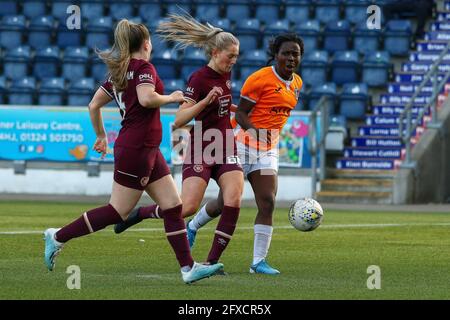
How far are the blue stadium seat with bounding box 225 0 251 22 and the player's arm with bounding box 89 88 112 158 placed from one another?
21540mm

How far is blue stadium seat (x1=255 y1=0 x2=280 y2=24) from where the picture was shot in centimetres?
3192

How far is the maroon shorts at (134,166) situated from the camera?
1014 cm

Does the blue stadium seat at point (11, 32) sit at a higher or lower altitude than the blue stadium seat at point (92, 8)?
lower

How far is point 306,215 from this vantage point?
12.7m

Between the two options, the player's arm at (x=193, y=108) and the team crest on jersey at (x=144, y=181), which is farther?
the player's arm at (x=193, y=108)

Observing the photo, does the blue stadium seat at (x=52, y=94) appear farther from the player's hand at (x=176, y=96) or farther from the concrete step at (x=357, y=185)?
the player's hand at (x=176, y=96)

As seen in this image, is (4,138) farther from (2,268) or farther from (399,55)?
(2,268)

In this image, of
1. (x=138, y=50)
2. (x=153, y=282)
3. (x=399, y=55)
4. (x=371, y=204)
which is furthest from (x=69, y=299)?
(x=399, y=55)

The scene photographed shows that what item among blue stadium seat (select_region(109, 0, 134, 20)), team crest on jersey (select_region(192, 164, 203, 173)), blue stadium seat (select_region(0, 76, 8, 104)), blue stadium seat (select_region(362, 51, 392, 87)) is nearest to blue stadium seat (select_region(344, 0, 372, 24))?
blue stadium seat (select_region(362, 51, 392, 87))

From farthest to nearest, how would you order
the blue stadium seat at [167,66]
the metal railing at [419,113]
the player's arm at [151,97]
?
the blue stadium seat at [167,66] → the metal railing at [419,113] → the player's arm at [151,97]

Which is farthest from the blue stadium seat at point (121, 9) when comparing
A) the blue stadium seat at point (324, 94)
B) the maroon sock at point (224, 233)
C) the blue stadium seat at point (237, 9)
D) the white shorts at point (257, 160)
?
the maroon sock at point (224, 233)

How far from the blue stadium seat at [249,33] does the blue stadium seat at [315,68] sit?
174 centimetres

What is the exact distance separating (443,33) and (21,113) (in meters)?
10.1

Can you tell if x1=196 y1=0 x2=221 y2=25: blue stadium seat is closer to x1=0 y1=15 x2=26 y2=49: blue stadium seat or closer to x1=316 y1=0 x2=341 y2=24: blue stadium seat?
x1=316 y1=0 x2=341 y2=24: blue stadium seat
